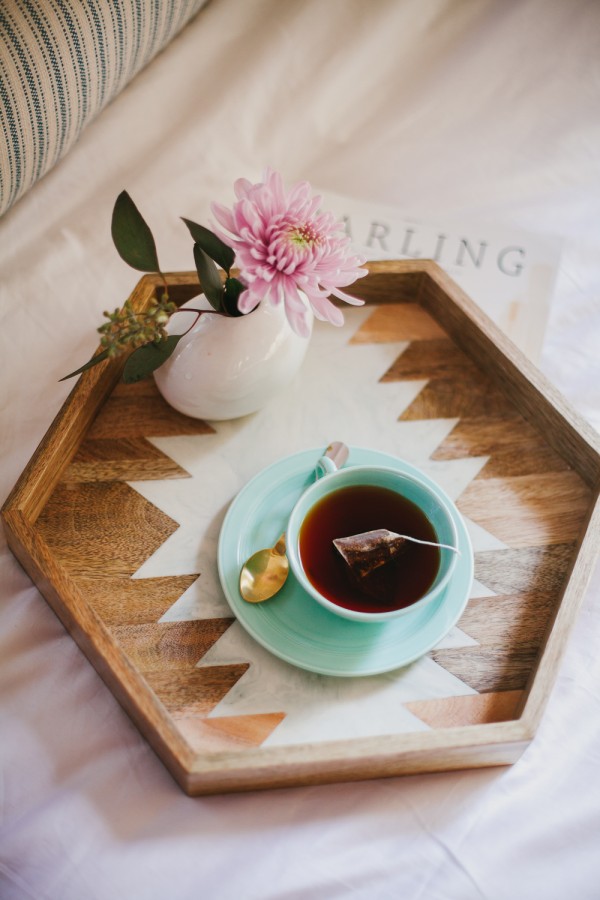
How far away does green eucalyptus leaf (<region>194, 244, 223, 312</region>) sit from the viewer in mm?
681

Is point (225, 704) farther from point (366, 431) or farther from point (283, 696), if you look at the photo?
point (366, 431)

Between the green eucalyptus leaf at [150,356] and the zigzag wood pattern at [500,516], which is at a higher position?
the green eucalyptus leaf at [150,356]

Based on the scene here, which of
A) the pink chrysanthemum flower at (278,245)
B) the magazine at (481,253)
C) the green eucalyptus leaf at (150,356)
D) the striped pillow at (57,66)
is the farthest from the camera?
Answer: the magazine at (481,253)

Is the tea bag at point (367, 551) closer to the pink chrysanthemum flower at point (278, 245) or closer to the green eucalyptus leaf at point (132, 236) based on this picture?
the pink chrysanthemum flower at point (278, 245)

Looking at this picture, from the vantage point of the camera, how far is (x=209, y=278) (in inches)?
27.4

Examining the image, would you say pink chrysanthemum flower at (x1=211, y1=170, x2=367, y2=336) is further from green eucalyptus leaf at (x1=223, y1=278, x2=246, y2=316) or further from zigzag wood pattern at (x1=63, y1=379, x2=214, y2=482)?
zigzag wood pattern at (x1=63, y1=379, x2=214, y2=482)

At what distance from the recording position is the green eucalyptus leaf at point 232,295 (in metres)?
0.71

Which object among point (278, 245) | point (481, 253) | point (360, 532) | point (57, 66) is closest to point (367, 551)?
point (360, 532)

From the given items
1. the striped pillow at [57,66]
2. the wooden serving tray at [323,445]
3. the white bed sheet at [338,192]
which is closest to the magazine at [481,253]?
the white bed sheet at [338,192]

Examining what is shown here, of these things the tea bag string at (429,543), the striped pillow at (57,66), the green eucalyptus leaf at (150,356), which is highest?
the striped pillow at (57,66)

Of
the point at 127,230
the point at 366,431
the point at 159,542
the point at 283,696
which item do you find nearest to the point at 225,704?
the point at 283,696

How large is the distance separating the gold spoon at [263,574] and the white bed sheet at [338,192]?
0.54 ft

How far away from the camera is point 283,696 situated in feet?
2.11

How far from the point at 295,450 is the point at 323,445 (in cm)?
3
